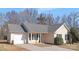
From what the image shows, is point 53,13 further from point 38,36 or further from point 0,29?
point 0,29

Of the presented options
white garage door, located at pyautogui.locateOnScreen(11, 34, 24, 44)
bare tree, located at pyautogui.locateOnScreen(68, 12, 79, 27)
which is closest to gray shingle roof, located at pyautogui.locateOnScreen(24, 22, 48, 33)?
white garage door, located at pyautogui.locateOnScreen(11, 34, 24, 44)

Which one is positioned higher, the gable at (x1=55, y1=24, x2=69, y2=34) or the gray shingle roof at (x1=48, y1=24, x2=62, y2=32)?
the gray shingle roof at (x1=48, y1=24, x2=62, y2=32)

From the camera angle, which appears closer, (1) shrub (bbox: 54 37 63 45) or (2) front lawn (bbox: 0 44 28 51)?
(2) front lawn (bbox: 0 44 28 51)

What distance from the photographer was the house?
7957 millimetres

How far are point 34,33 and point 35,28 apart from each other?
0.14 m

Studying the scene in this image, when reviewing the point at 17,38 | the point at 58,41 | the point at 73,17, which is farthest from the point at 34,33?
the point at 73,17

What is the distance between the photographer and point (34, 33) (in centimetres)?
809

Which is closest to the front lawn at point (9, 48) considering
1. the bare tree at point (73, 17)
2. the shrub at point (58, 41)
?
the shrub at point (58, 41)

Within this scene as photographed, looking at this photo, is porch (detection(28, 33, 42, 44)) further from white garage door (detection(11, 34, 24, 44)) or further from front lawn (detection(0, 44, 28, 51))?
front lawn (detection(0, 44, 28, 51))

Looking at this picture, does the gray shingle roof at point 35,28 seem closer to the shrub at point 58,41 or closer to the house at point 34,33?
the house at point 34,33

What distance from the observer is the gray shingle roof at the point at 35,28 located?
801 centimetres

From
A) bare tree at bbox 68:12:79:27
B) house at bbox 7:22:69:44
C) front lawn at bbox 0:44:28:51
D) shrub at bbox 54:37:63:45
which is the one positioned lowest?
front lawn at bbox 0:44:28:51
